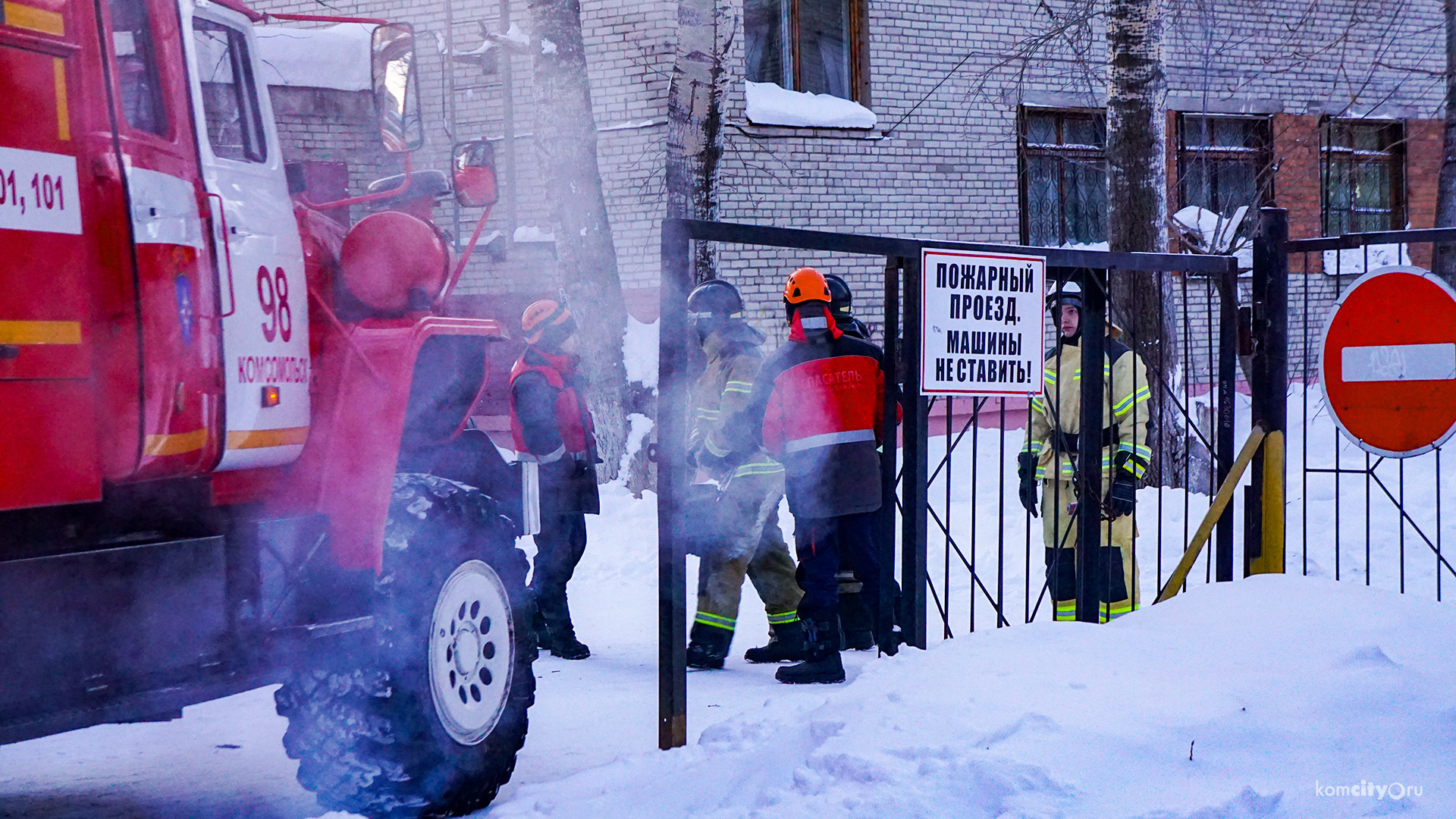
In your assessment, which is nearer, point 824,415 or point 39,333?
point 39,333

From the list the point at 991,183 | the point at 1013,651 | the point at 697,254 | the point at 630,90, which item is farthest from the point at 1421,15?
the point at 1013,651

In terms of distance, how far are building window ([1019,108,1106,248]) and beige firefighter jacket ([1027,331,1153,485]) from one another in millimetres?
8052

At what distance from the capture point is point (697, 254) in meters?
10.6

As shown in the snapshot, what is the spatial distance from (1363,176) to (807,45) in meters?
7.83

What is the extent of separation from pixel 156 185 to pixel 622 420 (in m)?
7.60

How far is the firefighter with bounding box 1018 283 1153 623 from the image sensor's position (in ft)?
20.7

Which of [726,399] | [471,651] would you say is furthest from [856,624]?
[471,651]

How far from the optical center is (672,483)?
4.25 m

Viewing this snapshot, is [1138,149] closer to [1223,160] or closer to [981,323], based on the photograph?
[981,323]

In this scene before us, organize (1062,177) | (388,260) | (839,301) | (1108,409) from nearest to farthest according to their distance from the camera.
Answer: (388,260) → (839,301) → (1108,409) → (1062,177)

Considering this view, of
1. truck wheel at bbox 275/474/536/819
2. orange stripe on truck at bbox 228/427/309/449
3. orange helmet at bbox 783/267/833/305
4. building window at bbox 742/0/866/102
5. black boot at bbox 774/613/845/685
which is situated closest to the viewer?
orange stripe on truck at bbox 228/427/309/449

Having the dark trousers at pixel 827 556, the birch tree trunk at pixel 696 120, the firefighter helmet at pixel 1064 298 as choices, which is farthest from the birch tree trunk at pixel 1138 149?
the dark trousers at pixel 827 556

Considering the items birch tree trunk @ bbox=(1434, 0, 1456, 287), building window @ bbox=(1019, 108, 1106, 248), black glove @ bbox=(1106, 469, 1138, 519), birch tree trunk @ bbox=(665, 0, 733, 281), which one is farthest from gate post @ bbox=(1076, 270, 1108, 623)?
building window @ bbox=(1019, 108, 1106, 248)
